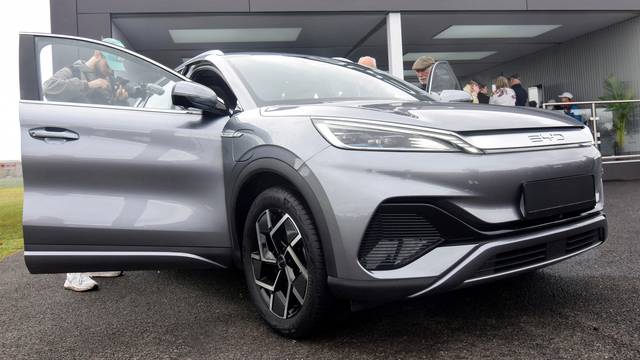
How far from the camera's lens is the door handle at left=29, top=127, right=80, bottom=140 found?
8.87 feet

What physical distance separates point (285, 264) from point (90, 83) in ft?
5.22

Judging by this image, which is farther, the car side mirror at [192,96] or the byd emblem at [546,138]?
the car side mirror at [192,96]

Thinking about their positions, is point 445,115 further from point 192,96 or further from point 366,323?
point 192,96

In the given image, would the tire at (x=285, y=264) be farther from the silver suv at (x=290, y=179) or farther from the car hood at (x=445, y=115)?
the car hood at (x=445, y=115)

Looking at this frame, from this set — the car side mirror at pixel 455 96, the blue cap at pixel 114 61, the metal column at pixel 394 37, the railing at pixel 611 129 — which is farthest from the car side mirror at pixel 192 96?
the metal column at pixel 394 37

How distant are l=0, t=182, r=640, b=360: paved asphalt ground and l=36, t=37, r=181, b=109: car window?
1.27 m

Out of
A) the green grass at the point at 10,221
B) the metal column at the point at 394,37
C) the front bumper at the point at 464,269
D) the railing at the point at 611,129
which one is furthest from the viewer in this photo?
the metal column at the point at 394,37

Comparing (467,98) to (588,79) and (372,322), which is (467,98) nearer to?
(372,322)

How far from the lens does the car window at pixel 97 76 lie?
9.46 feet

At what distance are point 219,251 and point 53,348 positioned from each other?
0.96m

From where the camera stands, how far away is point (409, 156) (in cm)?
206

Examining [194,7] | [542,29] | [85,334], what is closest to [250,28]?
[194,7]

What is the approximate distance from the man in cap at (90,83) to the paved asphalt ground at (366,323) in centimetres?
130

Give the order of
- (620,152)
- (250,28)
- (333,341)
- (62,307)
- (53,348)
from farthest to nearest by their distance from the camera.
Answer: (250,28) < (620,152) < (62,307) < (53,348) < (333,341)
